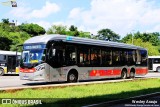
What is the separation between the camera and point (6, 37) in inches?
2862

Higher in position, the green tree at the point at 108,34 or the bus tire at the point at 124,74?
the green tree at the point at 108,34

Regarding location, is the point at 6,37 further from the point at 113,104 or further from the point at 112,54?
the point at 113,104

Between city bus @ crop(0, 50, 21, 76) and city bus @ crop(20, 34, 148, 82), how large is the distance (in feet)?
37.2

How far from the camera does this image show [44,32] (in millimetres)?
110938

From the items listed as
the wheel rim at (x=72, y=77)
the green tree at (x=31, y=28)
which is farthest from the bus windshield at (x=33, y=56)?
the green tree at (x=31, y=28)

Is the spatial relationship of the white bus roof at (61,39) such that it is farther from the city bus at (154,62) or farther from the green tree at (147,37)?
the green tree at (147,37)

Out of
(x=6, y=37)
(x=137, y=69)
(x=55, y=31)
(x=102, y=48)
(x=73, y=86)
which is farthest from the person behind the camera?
(x=55, y=31)

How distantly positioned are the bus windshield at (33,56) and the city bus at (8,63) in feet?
44.1

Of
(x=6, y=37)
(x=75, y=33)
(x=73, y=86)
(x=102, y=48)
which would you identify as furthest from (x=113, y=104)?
(x=75, y=33)

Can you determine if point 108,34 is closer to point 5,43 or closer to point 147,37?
point 147,37

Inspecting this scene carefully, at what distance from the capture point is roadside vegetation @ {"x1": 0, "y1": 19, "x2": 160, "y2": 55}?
7406cm

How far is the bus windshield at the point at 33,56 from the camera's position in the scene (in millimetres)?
20797

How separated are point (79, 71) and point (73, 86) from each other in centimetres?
418

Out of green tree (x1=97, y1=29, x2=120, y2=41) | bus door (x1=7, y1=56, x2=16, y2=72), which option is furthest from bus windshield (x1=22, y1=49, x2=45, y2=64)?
green tree (x1=97, y1=29, x2=120, y2=41)
